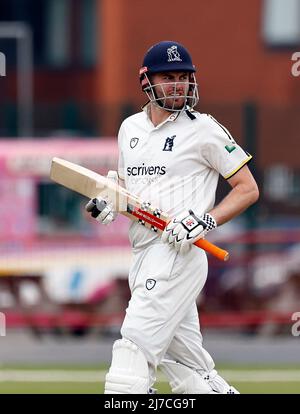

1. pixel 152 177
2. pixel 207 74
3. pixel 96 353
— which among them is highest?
pixel 207 74

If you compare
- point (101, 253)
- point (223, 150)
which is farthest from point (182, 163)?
point (101, 253)

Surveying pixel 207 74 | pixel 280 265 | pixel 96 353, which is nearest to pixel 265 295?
pixel 280 265

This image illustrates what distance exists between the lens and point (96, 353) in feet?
47.9

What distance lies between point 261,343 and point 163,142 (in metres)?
7.20

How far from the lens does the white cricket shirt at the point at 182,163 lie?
862 centimetres

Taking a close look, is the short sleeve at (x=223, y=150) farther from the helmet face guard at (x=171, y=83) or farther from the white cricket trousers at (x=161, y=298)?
the white cricket trousers at (x=161, y=298)

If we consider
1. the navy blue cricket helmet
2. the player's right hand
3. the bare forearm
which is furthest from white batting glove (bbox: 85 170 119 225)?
the navy blue cricket helmet

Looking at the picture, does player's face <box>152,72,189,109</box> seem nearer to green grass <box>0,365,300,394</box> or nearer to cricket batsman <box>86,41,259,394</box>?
cricket batsman <box>86,41,259,394</box>

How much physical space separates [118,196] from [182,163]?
41 centimetres

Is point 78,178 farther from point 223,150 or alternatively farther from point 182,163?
point 223,150

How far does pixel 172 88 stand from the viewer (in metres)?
8.66
